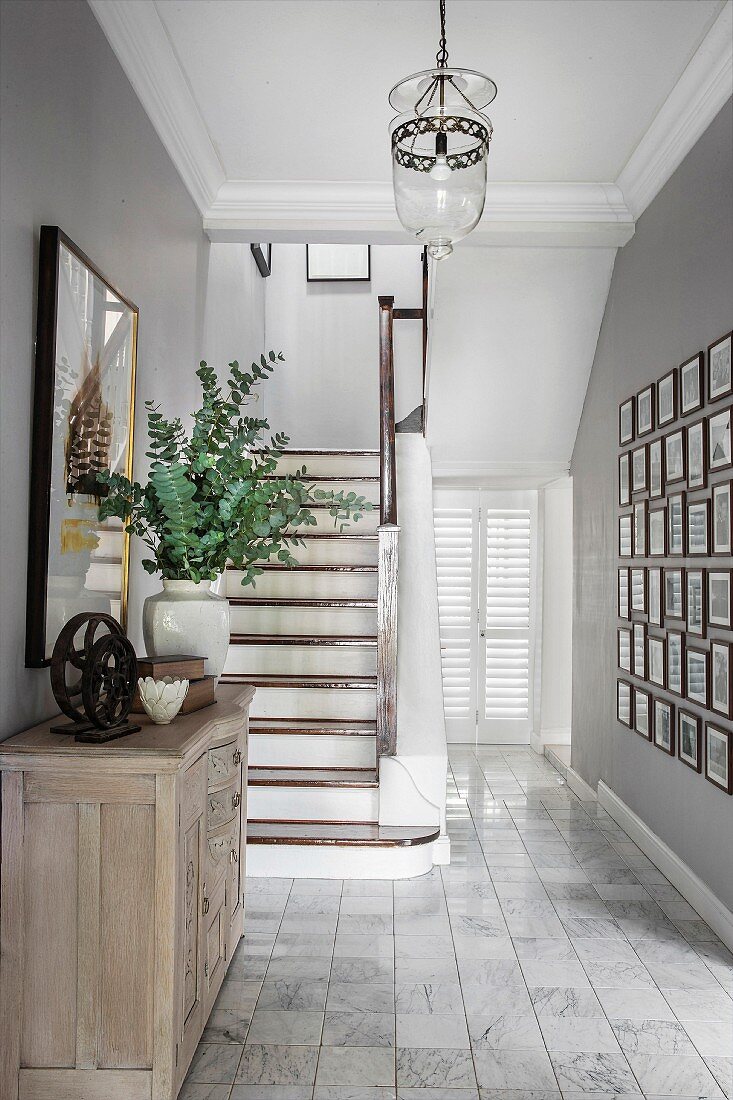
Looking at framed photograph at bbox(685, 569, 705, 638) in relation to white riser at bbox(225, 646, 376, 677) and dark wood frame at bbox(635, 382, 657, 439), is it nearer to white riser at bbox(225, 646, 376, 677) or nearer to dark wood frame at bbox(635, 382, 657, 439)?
dark wood frame at bbox(635, 382, 657, 439)

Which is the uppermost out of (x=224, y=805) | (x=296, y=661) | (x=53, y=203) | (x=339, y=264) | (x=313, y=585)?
(x=339, y=264)

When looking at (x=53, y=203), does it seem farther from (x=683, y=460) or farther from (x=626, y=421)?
(x=626, y=421)

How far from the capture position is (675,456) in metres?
3.48

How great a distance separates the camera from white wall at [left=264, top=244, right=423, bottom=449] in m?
6.56

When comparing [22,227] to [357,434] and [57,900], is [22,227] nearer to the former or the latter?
[57,900]

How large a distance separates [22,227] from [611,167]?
2.80 m

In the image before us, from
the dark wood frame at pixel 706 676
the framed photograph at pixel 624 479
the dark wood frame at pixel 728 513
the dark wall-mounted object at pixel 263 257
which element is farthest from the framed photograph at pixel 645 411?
the dark wall-mounted object at pixel 263 257

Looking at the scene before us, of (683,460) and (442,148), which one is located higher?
(442,148)

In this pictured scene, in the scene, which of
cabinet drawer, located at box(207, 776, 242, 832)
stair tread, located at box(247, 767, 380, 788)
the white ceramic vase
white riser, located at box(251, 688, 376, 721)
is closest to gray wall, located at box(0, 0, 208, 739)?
the white ceramic vase

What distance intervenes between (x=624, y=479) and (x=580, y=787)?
6.20ft

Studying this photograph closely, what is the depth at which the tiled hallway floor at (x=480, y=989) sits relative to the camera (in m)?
2.14

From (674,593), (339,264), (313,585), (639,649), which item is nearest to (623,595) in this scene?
(639,649)

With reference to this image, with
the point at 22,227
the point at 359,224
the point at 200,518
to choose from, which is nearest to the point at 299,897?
the point at 200,518

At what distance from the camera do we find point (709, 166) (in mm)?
3154
